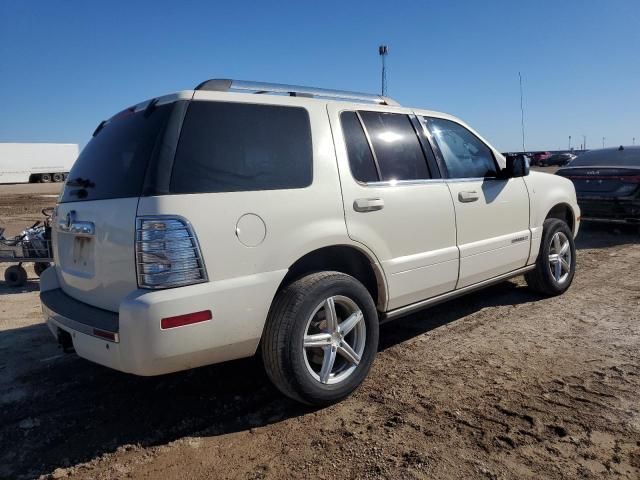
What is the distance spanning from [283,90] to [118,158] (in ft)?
3.85

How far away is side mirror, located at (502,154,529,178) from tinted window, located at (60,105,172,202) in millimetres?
3184

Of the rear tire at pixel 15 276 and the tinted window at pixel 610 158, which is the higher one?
the tinted window at pixel 610 158

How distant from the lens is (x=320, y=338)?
10.2ft

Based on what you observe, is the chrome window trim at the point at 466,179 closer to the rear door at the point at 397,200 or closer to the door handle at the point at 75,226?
the rear door at the point at 397,200

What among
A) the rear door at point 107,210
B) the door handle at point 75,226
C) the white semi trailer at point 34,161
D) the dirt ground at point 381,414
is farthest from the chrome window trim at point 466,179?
the white semi trailer at point 34,161

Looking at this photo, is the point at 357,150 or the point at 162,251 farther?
the point at 357,150

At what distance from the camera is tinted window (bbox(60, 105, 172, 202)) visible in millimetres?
2775

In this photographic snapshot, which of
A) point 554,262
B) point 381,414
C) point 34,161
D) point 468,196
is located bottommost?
point 381,414

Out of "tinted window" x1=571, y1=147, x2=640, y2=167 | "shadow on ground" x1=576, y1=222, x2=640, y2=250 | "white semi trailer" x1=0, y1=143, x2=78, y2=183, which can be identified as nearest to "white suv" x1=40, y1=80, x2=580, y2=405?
"shadow on ground" x1=576, y1=222, x2=640, y2=250

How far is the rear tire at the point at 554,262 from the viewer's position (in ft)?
17.2

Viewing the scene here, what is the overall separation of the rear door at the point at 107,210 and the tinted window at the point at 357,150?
4.04 ft

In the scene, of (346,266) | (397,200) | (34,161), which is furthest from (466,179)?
(34,161)

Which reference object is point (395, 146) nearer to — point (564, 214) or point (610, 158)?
point (564, 214)

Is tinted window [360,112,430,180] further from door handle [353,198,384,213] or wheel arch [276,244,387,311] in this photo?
wheel arch [276,244,387,311]
